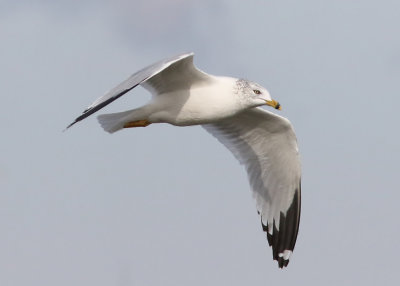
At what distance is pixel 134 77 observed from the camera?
34.5ft

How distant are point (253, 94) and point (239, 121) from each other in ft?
5.86

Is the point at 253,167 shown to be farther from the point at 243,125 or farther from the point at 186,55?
the point at 186,55

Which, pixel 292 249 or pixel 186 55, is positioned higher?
pixel 186 55

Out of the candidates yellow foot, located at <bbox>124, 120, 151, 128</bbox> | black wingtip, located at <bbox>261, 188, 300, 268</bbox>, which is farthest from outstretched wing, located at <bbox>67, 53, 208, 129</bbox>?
black wingtip, located at <bbox>261, 188, 300, 268</bbox>

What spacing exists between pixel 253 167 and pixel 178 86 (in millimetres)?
2357

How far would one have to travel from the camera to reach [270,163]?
1311 centimetres

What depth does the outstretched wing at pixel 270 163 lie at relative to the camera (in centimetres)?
1276

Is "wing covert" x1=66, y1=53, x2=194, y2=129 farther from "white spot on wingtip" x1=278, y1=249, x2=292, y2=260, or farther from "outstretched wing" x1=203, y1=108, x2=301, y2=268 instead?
"white spot on wingtip" x1=278, y1=249, x2=292, y2=260

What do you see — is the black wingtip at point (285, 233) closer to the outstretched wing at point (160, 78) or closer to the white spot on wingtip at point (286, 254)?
the white spot on wingtip at point (286, 254)

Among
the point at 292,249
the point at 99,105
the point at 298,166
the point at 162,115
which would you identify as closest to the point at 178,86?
the point at 162,115

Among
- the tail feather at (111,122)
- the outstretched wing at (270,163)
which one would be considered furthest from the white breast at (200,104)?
the outstretched wing at (270,163)

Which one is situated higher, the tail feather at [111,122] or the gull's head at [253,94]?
the gull's head at [253,94]

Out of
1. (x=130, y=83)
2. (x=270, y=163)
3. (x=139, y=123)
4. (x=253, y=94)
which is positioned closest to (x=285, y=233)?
(x=270, y=163)

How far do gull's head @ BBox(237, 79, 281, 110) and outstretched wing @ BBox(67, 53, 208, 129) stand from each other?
426 mm
